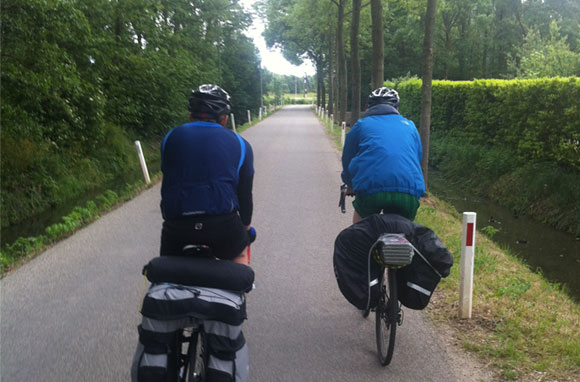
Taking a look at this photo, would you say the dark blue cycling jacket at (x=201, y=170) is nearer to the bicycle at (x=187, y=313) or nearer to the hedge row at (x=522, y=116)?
the bicycle at (x=187, y=313)

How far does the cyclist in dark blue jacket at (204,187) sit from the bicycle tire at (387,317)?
1343 millimetres

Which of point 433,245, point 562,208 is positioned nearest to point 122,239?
point 433,245

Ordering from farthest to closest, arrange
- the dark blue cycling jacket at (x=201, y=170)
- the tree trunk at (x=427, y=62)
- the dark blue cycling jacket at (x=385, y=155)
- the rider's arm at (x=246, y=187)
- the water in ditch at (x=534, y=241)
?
the tree trunk at (x=427, y=62) → the water in ditch at (x=534, y=241) → the dark blue cycling jacket at (x=385, y=155) → the rider's arm at (x=246, y=187) → the dark blue cycling jacket at (x=201, y=170)

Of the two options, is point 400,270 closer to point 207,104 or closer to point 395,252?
point 395,252

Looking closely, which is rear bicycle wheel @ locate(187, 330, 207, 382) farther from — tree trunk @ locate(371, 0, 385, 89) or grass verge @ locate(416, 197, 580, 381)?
tree trunk @ locate(371, 0, 385, 89)

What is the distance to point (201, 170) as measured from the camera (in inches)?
117

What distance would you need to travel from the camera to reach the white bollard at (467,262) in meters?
4.78

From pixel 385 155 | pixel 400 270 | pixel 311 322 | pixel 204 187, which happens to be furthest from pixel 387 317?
pixel 204 187

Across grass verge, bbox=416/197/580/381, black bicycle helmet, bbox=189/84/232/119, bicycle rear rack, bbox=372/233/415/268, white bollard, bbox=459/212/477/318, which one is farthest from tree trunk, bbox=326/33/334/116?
black bicycle helmet, bbox=189/84/232/119

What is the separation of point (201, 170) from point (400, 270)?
1771mm

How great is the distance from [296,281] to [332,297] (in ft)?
2.01

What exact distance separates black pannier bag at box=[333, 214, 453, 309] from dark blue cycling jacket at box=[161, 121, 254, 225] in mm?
1168

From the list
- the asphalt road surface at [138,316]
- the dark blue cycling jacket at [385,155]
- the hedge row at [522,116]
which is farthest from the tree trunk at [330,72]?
the dark blue cycling jacket at [385,155]

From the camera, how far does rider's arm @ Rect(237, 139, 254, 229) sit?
3.17 metres
